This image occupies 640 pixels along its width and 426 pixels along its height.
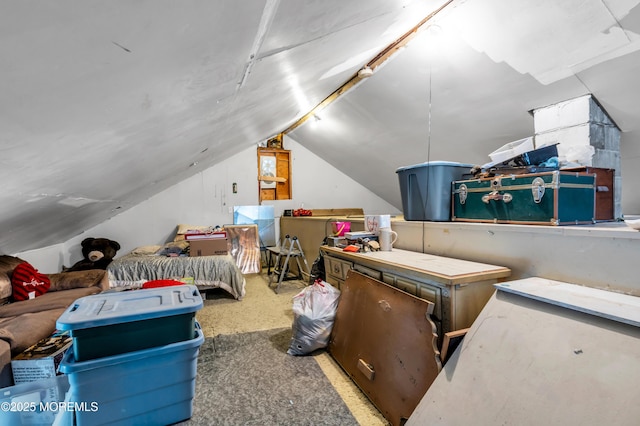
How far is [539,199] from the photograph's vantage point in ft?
4.99

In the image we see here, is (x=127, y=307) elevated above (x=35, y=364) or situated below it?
above

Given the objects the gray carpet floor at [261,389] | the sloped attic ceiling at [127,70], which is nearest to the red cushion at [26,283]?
the sloped attic ceiling at [127,70]

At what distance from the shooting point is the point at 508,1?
1980mm

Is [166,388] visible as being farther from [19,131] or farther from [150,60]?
[150,60]

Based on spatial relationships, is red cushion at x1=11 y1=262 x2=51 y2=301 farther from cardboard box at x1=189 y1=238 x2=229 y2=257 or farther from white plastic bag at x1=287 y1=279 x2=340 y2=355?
white plastic bag at x1=287 y1=279 x2=340 y2=355

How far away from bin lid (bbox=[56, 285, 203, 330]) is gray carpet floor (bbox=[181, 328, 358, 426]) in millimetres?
659

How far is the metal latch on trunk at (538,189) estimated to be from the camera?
1.52 meters

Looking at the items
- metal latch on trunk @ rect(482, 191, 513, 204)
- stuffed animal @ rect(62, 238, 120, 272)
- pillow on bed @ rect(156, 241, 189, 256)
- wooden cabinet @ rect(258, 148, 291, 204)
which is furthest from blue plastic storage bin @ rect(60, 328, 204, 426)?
wooden cabinet @ rect(258, 148, 291, 204)

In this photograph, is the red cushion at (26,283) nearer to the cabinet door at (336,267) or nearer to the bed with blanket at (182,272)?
the bed with blanket at (182,272)

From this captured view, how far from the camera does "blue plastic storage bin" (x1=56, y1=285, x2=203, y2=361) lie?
1.18 meters

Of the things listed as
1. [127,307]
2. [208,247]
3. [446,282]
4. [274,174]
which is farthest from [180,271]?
[446,282]

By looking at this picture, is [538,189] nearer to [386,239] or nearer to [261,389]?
[386,239]

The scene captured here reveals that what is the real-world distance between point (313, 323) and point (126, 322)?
1281 millimetres

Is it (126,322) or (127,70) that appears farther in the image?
(126,322)
